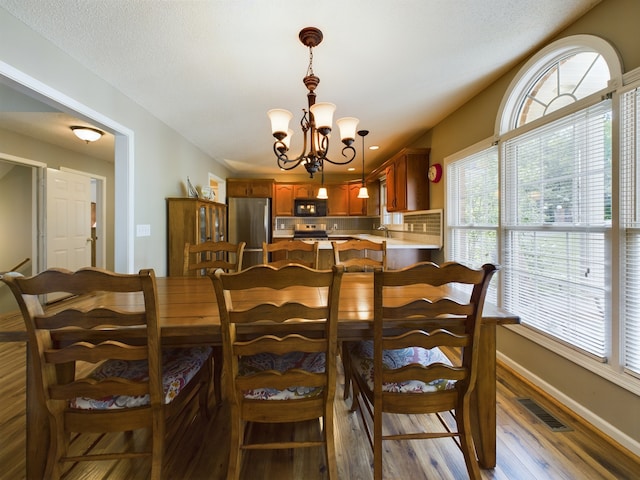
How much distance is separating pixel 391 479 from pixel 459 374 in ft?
1.94

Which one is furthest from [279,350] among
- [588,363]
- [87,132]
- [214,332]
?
[87,132]

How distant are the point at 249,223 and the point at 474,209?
3822mm

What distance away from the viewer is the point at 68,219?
4188 millimetres

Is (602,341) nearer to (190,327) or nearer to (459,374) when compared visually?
(459,374)

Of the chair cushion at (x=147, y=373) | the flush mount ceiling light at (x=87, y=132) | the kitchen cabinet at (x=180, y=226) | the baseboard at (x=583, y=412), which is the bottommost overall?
the baseboard at (x=583, y=412)

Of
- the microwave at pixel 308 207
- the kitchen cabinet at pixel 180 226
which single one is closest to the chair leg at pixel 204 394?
the kitchen cabinet at pixel 180 226

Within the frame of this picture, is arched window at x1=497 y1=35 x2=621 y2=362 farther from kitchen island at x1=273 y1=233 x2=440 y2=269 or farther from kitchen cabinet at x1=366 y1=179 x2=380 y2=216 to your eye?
kitchen cabinet at x1=366 y1=179 x2=380 y2=216

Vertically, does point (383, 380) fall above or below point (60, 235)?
below

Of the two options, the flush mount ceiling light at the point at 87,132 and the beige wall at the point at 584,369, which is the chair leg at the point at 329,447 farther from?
the flush mount ceiling light at the point at 87,132

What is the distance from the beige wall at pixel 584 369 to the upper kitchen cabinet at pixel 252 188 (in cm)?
396

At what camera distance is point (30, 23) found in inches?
65.6

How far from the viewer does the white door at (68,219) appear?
388cm

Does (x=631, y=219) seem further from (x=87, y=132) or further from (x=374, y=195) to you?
(x=87, y=132)

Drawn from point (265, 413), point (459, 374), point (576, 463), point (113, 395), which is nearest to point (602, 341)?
point (576, 463)
